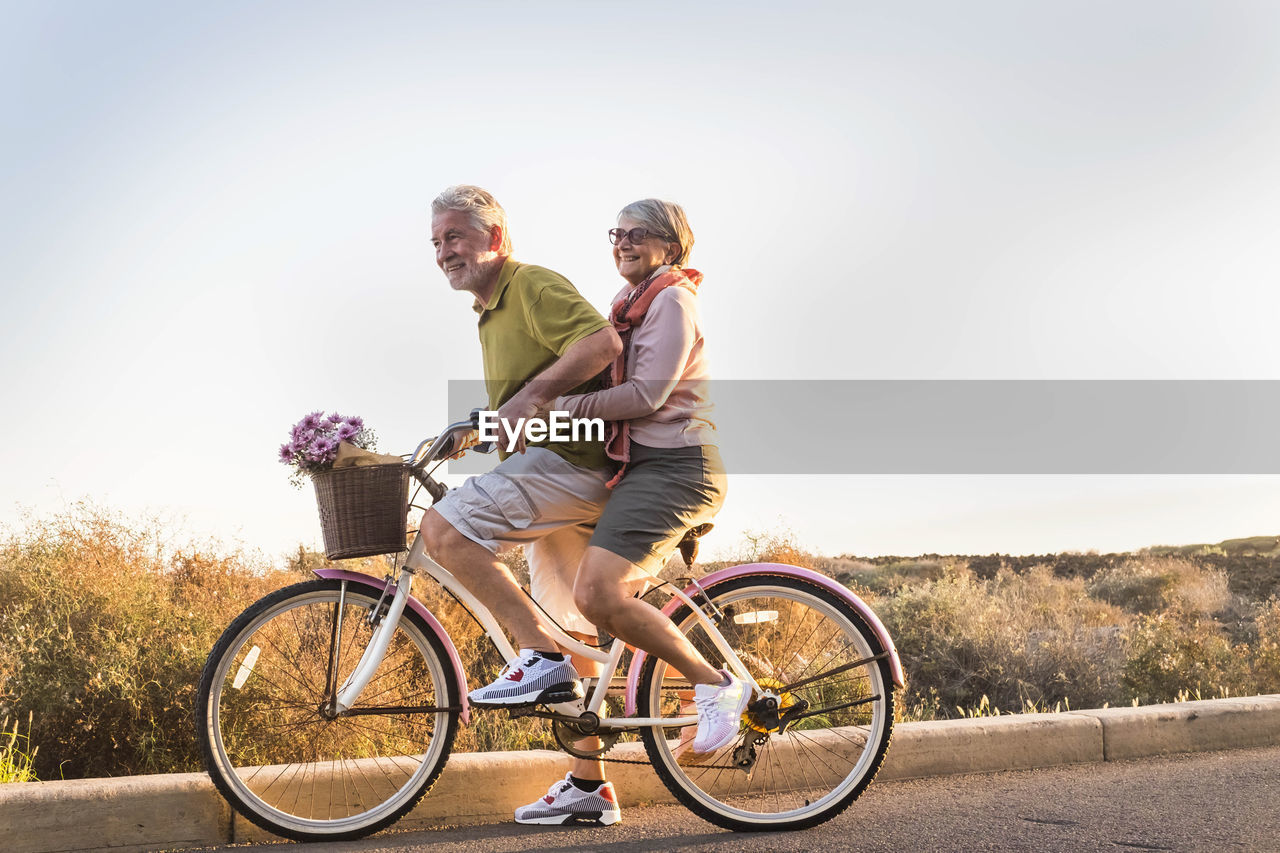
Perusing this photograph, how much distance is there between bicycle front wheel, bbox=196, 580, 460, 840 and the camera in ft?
14.0

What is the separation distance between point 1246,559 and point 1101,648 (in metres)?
13.5

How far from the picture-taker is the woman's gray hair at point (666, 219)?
4402 mm

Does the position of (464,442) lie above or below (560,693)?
above

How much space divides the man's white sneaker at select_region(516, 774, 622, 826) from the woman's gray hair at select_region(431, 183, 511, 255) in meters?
2.18

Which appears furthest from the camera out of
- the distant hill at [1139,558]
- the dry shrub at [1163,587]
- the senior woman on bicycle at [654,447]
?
the distant hill at [1139,558]

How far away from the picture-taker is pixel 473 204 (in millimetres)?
4359

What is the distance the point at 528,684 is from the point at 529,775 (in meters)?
0.89

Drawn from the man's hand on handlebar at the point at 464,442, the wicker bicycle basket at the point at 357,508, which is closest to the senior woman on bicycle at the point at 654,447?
the man's hand on handlebar at the point at 464,442

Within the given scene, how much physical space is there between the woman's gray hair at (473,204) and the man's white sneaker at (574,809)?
218cm

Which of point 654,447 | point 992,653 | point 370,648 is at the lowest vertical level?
point 992,653

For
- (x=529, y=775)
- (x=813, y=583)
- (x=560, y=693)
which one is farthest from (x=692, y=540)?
(x=529, y=775)

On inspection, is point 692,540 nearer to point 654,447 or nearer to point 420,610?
point 654,447

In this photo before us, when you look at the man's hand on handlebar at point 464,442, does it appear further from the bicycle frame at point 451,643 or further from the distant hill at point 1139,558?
the distant hill at point 1139,558

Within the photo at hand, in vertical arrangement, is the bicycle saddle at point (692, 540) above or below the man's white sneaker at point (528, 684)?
above
